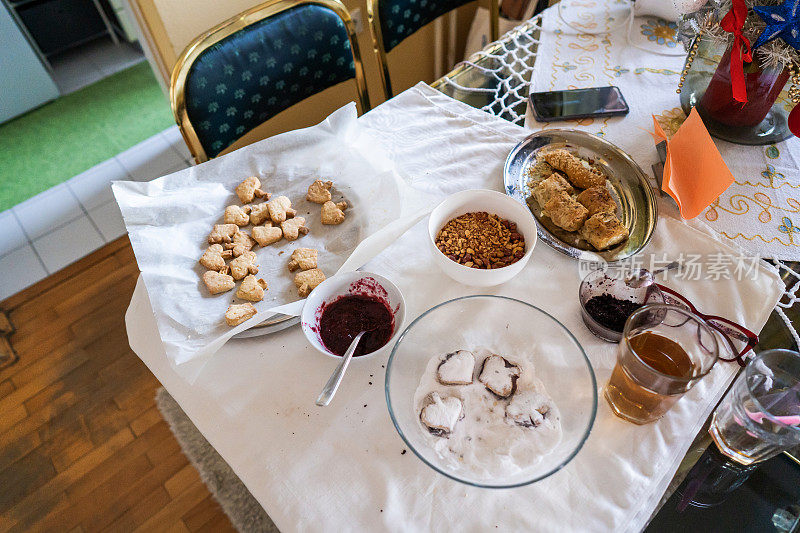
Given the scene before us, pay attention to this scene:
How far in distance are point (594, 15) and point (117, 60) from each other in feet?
9.04

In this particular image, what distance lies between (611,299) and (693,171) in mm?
352

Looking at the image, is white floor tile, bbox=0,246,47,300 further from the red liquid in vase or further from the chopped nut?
the red liquid in vase

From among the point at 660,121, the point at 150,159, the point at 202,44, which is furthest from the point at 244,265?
the point at 150,159

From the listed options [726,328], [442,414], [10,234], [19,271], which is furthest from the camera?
[10,234]

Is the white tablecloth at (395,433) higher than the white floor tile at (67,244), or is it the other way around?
the white tablecloth at (395,433)

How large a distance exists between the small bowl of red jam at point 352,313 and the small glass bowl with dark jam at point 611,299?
0.29 m

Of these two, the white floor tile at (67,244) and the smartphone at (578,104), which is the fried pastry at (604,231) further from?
the white floor tile at (67,244)

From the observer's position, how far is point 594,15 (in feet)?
4.35

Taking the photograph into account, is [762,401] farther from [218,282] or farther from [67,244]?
[67,244]

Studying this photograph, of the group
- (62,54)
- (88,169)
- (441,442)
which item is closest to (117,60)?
(62,54)

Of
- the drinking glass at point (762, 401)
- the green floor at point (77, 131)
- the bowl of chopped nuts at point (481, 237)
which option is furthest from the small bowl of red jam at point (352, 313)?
the green floor at point (77, 131)

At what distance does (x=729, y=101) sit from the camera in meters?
0.98

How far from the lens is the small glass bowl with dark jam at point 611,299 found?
73cm

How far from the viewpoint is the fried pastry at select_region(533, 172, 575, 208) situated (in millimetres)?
892
